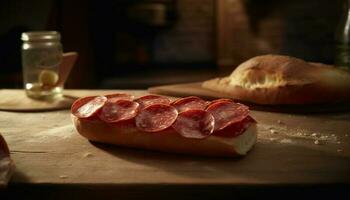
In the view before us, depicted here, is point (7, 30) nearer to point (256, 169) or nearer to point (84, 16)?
point (84, 16)

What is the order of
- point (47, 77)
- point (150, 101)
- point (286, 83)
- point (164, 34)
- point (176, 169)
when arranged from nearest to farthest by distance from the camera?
point (176, 169) < point (150, 101) < point (286, 83) < point (47, 77) < point (164, 34)

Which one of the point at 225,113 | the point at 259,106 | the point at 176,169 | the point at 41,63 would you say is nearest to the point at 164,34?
the point at 41,63

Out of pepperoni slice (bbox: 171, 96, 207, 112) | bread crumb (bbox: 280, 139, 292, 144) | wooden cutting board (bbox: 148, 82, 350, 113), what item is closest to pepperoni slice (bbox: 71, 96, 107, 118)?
pepperoni slice (bbox: 171, 96, 207, 112)

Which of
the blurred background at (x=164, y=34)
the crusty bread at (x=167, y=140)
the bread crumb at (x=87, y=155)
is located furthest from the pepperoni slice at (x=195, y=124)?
the blurred background at (x=164, y=34)

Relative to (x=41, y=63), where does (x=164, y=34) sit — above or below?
below

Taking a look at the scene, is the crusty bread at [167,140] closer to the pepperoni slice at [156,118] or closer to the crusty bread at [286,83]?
the pepperoni slice at [156,118]

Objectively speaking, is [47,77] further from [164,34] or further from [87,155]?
[164,34]

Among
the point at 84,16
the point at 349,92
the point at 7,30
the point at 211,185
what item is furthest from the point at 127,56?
the point at 211,185

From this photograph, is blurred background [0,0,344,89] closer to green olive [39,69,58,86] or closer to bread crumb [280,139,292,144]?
green olive [39,69,58,86]
